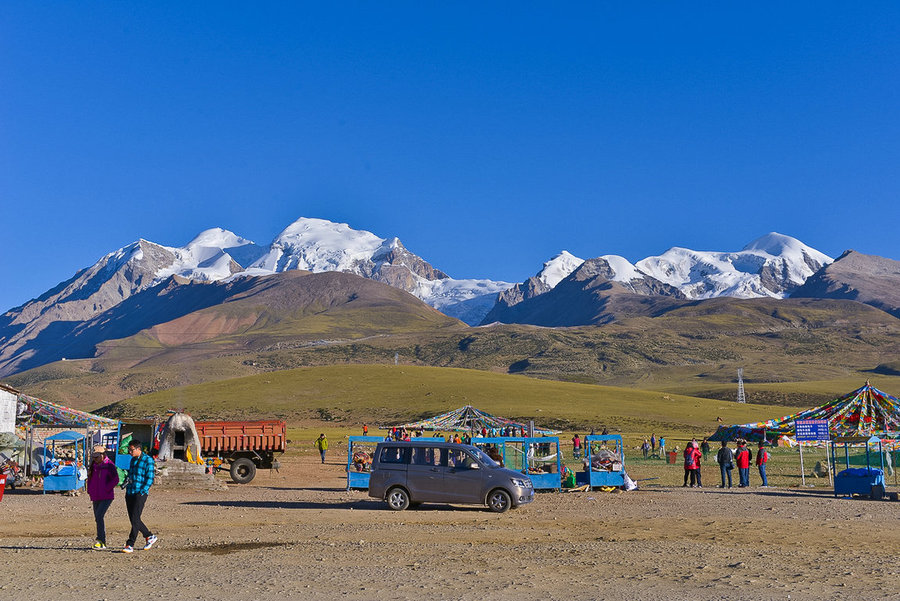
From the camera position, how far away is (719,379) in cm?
17962

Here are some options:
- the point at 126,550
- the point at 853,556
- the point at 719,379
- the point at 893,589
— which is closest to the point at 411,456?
the point at 126,550

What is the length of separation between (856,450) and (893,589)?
42968mm

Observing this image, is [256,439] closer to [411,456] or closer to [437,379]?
[411,456]

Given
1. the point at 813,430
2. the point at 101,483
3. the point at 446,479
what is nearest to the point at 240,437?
the point at 446,479

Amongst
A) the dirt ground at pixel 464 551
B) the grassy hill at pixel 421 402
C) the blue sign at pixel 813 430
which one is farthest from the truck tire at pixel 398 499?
the grassy hill at pixel 421 402

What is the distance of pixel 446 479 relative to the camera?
22.8 m

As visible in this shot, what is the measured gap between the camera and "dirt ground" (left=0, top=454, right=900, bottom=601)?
12398mm

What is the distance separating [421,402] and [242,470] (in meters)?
73.8

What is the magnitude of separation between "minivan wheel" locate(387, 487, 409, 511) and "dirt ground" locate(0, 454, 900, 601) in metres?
0.23

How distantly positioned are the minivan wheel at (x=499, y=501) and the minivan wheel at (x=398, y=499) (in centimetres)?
214

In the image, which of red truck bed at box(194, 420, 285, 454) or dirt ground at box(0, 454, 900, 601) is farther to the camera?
red truck bed at box(194, 420, 285, 454)

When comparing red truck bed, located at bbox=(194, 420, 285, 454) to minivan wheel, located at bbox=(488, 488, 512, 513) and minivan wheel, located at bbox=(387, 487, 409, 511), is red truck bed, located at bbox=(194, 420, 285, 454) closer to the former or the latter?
minivan wheel, located at bbox=(387, 487, 409, 511)

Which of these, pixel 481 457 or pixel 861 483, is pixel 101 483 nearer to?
pixel 481 457

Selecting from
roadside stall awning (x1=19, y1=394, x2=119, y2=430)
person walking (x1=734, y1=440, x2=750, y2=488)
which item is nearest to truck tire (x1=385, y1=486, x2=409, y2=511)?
person walking (x1=734, y1=440, x2=750, y2=488)
